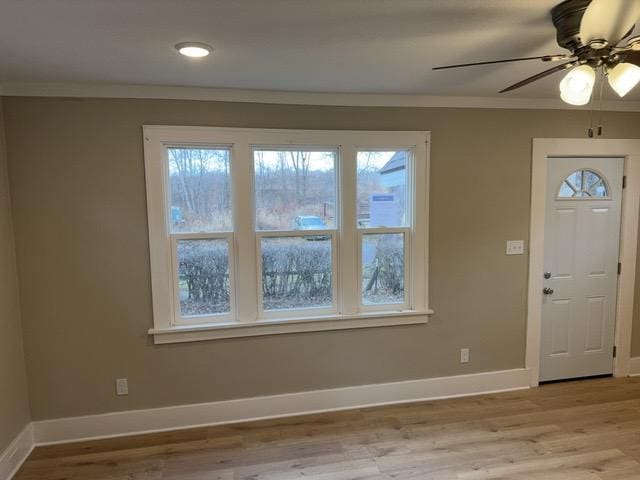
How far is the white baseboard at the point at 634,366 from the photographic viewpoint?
11.8 ft

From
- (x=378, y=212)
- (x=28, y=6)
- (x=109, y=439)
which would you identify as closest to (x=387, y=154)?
(x=378, y=212)

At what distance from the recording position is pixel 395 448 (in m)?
2.59

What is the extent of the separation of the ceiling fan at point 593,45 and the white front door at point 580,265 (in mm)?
1902

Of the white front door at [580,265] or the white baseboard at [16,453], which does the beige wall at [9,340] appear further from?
the white front door at [580,265]

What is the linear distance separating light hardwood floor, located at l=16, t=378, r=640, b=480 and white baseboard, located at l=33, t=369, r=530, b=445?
0.24 ft

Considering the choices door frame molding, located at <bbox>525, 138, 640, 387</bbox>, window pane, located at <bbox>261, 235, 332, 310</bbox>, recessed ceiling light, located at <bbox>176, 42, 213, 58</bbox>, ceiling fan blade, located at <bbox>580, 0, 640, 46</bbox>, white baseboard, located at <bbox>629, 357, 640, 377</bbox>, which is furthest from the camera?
white baseboard, located at <bbox>629, 357, 640, 377</bbox>

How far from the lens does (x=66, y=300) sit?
2.66m

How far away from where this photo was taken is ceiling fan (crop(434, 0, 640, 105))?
→ 1286 millimetres

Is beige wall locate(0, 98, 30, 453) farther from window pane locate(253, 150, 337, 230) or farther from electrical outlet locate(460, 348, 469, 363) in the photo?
electrical outlet locate(460, 348, 469, 363)

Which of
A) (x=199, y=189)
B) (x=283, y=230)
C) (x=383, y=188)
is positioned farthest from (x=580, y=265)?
(x=199, y=189)

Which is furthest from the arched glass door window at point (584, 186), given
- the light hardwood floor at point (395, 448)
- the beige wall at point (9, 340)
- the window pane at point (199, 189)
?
the beige wall at point (9, 340)

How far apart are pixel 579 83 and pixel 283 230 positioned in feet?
6.62

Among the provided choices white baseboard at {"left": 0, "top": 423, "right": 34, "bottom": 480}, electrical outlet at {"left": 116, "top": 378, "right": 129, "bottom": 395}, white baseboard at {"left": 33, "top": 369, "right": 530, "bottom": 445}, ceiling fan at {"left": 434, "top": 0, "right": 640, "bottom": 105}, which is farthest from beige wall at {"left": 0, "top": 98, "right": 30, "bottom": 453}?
ceiling fan at {"left": 434, "top": 0, "right": 640, "bottom": 105}

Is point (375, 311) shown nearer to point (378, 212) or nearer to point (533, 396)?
point (378, 212)
